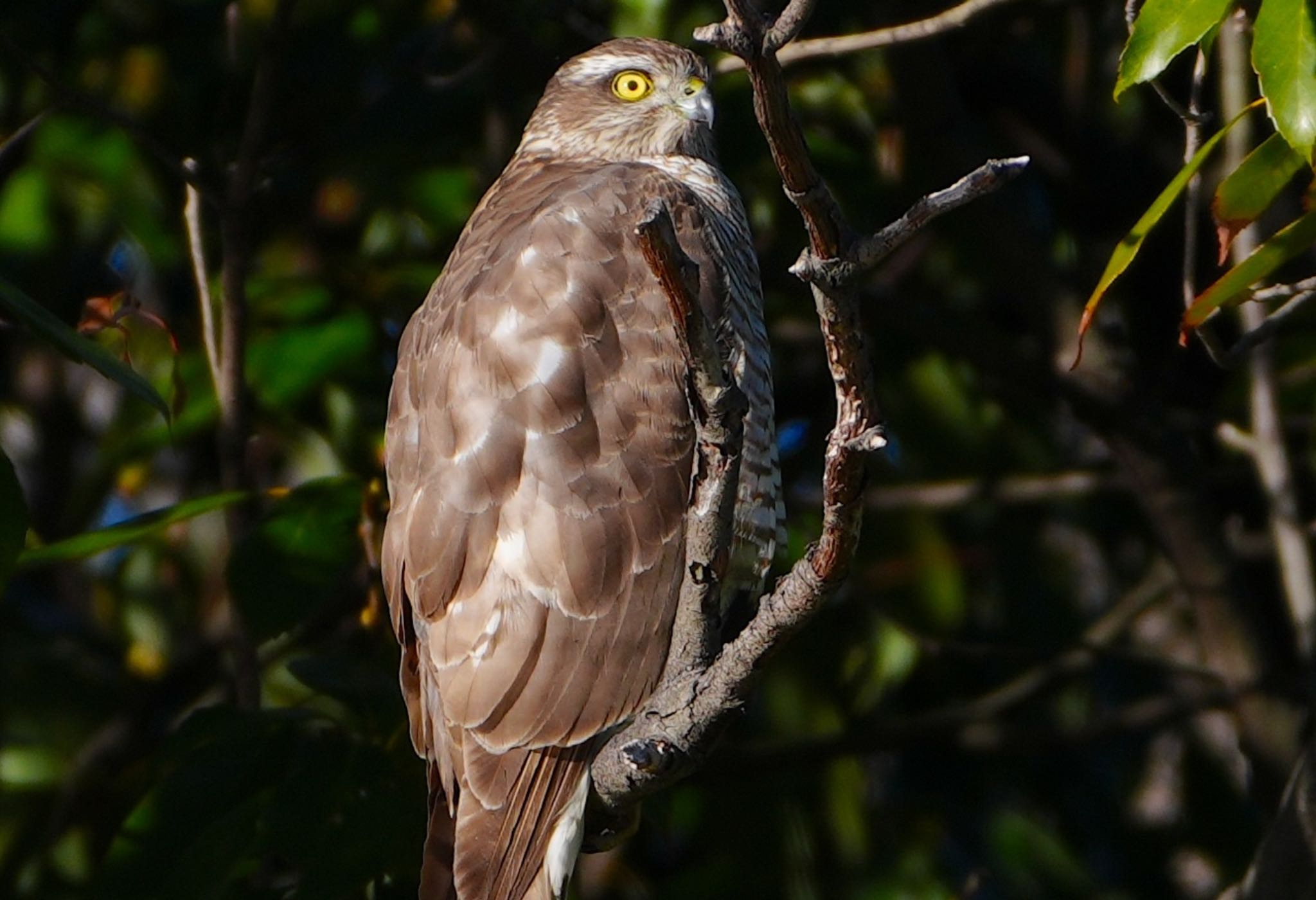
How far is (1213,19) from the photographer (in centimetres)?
233

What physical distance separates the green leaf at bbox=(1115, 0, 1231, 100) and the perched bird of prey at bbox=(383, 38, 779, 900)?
123cm

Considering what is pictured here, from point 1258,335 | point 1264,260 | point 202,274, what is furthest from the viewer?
point 202,274

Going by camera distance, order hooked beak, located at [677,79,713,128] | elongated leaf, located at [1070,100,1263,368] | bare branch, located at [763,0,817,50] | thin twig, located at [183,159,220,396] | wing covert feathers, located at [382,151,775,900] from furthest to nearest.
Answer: hooked beak, located at [677,79,713,128] < thin twig, located at [183,159,220,396] < wing covert feathers, located at [382,151,775,900] < elongated leaf, located at [1070,100,1263,368] < bare branch, located at [763,0,817,50]

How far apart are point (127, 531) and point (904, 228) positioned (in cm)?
213

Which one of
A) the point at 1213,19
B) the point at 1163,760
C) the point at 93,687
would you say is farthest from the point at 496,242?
the point at 1163,760

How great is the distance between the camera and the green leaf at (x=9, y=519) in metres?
2.78

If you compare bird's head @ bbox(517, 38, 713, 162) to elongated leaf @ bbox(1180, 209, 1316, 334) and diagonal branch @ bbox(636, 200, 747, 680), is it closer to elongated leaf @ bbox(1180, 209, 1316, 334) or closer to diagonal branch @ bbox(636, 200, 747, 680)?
diagonal branch @ bbox(636, 200, 747, 680)

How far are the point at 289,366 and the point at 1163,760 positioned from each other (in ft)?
14.0

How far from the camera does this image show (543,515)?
348cm

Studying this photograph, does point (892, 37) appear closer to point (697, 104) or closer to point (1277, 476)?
point (697, 104)

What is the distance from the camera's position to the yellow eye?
15.1ft

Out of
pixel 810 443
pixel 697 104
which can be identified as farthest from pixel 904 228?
pixel 810 443

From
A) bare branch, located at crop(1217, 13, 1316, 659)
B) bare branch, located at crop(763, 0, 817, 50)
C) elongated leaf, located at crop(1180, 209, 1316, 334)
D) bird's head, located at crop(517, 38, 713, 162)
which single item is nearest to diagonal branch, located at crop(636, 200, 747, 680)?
bare branch, located at crop(763, 0, 817, 50)

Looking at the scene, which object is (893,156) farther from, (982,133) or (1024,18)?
(1024,18)
